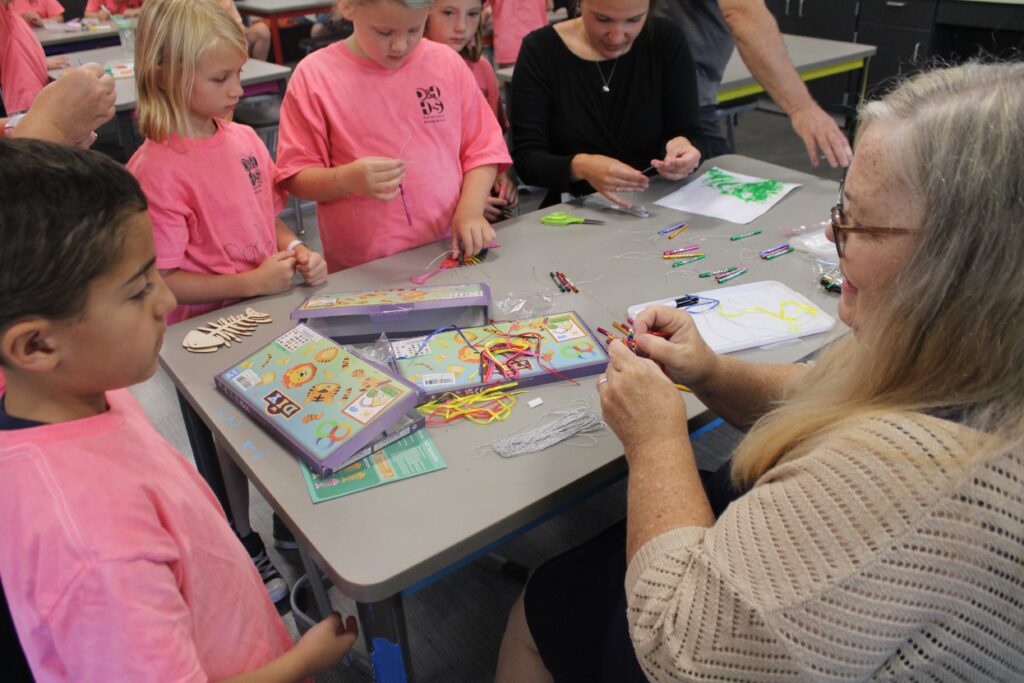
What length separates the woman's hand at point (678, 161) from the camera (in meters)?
1.78

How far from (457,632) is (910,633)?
3.74 feet

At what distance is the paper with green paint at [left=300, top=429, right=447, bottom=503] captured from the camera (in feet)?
3.01

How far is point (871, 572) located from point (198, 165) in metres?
1.35

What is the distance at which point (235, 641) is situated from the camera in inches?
33.6

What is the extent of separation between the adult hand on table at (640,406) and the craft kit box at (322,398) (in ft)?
0.87

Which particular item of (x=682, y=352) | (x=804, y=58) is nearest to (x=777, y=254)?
(x=682, y=352)

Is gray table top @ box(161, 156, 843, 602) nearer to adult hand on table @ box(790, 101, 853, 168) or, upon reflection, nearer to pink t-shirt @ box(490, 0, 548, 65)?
adult hand on table @ box(790, 101, 853, 168)

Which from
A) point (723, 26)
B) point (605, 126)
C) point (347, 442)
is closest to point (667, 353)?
point (347, 442)

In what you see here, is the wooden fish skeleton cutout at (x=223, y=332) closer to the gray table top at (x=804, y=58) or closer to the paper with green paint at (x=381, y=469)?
the paper with green paint at (x=381, y=469)

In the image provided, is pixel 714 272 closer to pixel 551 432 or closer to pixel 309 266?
pixel 551 432

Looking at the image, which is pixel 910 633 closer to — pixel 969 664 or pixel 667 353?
pixel 969 664

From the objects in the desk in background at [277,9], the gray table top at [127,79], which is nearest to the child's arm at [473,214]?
the gray table top at [127,79]

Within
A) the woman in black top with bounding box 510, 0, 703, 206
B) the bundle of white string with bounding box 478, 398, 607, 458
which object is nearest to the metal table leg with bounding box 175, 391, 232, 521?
the bundle of white string with bounding box 478, 398, 607, 458

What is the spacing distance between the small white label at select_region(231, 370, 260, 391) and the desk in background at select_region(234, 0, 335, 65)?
15.2ft
